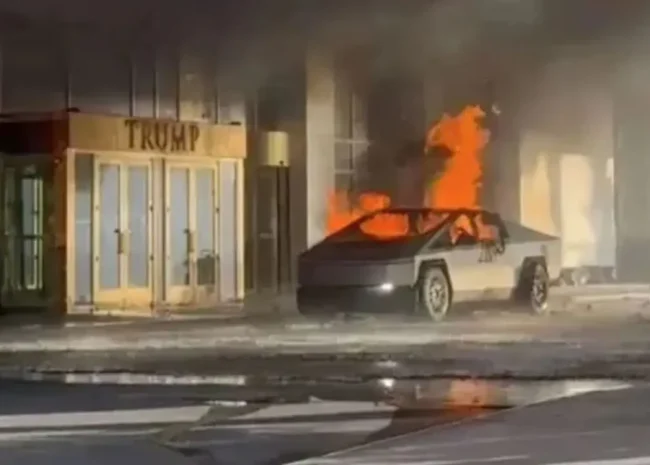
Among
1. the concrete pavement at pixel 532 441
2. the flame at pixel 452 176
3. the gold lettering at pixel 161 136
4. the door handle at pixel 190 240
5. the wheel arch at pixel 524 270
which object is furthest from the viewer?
the flame at pixel 452 176

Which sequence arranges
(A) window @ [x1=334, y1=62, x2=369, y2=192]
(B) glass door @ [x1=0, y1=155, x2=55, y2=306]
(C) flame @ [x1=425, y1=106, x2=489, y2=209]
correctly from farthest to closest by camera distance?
1. (C) flame @ [x1=425, y1=106, x2=489, y2=209]
2. (A) window @ [x1=334, y1=62, x2=369, y2=192]
3. (B) glass door @ [x1=0, y1=155, x2=55, y2=306]

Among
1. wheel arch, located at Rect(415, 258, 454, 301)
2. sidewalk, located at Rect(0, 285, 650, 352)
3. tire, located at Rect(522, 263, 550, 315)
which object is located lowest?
sidewalk, located at Rect(0, 285, 650, 352)

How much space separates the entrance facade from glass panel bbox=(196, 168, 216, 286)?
2 cm

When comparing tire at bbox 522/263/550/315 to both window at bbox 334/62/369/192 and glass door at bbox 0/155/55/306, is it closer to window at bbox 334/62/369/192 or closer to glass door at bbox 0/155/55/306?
window at bbox 334/62/369/192

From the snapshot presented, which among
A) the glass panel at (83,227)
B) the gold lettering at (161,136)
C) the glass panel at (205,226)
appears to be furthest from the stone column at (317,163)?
the glass panel at (83,227)

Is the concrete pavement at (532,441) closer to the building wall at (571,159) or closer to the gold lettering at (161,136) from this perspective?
the gold lettering at (161,136)

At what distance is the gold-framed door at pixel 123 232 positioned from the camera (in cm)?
2533

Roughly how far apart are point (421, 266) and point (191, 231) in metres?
6.72

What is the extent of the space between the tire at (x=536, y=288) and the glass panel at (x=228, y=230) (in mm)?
6134

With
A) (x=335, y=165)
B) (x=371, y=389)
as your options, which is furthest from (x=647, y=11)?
(x=371, y=389)

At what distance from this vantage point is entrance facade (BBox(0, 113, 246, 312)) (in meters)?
24.9

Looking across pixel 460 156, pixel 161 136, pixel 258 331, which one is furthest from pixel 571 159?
pixel 258 331

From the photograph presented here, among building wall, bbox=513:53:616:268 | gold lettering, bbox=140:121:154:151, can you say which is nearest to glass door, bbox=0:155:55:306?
gold lettering, bbox=140:121:154:151

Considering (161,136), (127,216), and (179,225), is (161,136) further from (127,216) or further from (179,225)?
(179,225)
